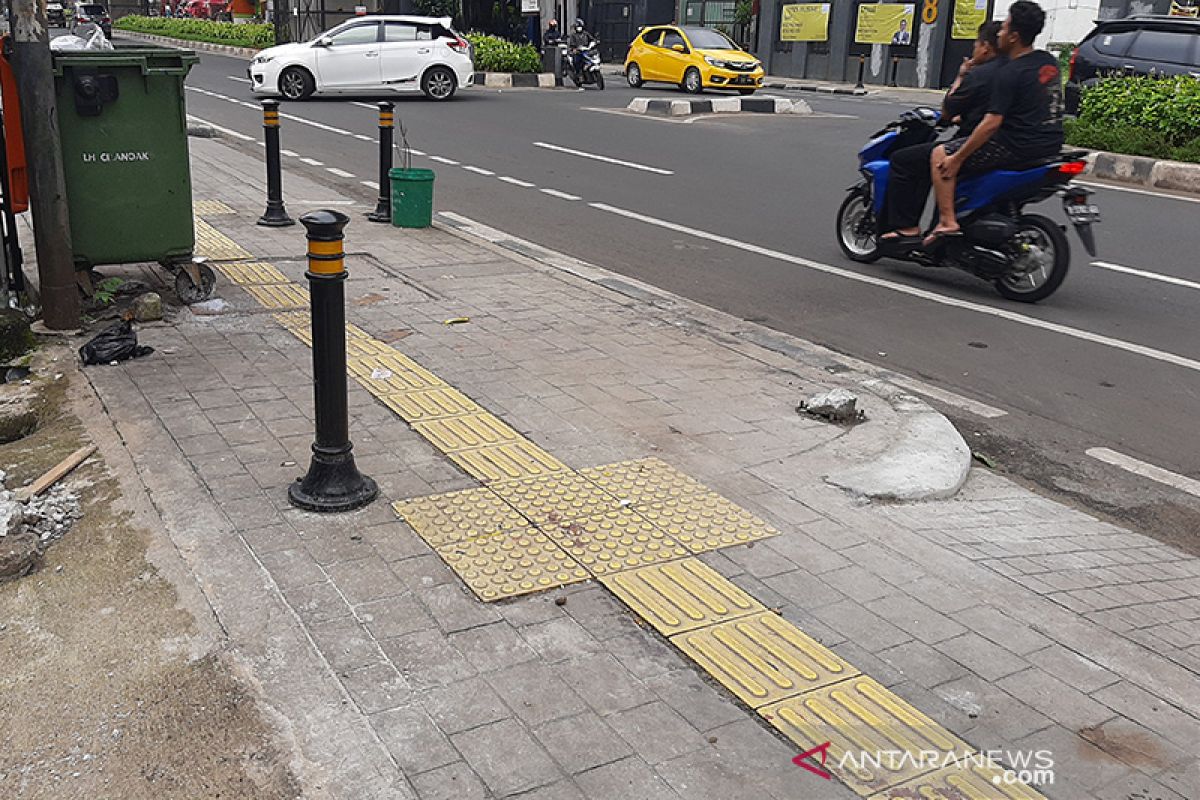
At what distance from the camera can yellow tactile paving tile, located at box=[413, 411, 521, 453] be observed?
495 cm

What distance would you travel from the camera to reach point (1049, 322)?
769cm

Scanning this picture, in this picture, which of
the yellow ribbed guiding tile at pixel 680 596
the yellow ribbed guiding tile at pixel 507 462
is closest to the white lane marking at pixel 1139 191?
the yellow ribbed guiding tile at pixel 507 462

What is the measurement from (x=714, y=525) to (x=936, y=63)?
99.9 feet

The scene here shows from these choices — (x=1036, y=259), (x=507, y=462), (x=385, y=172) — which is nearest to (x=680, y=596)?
(x=507, y=462)

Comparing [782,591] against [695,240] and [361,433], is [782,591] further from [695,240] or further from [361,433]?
[695,240]

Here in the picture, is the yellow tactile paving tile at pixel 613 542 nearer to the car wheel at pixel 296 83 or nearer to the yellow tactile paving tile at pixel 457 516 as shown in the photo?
the yellow tactile paving tile at pixel 457 516

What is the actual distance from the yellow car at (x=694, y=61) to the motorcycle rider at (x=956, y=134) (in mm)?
18077

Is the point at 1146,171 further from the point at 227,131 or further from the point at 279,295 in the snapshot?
the point at 227,131

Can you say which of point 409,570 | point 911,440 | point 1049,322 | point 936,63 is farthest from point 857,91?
point 409,570

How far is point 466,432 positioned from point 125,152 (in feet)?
9.80

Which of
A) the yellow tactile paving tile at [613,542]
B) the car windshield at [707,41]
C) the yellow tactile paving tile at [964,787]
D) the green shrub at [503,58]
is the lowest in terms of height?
the yellow tactile paving tile at [964,787]

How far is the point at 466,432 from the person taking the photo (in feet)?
16.7

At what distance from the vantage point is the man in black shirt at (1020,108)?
7605mm

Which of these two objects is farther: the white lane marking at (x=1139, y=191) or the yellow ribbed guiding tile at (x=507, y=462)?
the white lane marking at (x=1139, y=191)
